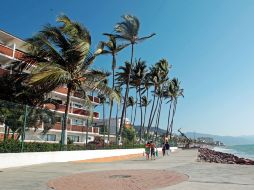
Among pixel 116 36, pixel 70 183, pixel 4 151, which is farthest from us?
pixel 116 36

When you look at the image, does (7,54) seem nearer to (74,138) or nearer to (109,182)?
(74,138)

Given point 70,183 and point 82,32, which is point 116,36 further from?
point 70,183

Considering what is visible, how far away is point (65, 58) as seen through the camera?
83.8 feet

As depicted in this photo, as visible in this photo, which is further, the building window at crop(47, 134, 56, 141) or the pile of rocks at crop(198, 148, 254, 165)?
the pile of rocks at crop(198, 148, 254, 165)

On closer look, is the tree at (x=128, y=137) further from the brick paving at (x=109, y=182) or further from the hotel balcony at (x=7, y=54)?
the brick paving at (x=109, y=182)

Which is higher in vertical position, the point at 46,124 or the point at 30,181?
the point at 46,124

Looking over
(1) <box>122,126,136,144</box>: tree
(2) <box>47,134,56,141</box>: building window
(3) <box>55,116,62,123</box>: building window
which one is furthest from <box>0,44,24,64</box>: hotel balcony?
(1) <box>122,126,136,144</box>: tree

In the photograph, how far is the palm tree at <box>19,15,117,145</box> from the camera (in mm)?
24078

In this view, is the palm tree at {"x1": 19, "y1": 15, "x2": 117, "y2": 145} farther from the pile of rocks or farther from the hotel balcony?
the pile of rocks

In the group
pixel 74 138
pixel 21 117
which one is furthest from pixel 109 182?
pixel 74 138

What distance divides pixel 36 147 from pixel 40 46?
7309 mm

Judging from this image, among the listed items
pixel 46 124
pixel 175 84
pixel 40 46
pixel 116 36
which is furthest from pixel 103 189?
pixel 175 84

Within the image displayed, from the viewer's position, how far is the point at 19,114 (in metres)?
19.2

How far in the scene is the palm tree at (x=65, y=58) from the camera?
24078mm
